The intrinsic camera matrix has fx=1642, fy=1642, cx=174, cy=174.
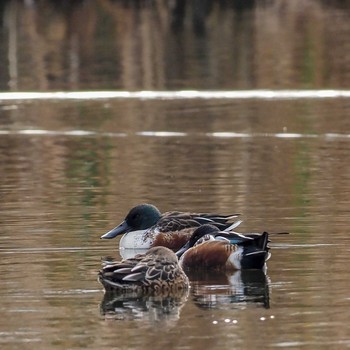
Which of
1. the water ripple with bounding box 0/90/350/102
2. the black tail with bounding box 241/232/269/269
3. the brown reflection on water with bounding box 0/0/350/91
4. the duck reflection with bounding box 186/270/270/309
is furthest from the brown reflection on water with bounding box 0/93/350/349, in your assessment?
the brown reflection on water with bounding box 0/0/350/91

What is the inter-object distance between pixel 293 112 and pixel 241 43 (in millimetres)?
14303

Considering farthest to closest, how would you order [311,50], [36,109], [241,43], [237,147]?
[241,43] → [311,50] → [36,109] → [237,147]

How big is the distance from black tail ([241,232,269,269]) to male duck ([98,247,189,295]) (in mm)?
724

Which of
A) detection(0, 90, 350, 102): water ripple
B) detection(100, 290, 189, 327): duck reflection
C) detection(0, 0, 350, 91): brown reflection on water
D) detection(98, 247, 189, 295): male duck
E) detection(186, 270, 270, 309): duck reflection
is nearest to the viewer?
detection(100, 290, 189, 327): duck reflection

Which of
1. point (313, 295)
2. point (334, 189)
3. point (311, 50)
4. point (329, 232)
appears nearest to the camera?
point (313, 295)

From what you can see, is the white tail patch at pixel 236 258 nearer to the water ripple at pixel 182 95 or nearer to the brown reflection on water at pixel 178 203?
the brown reflection on water at pixel 178 203

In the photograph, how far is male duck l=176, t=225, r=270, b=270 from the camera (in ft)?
37.3

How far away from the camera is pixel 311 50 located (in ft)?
116

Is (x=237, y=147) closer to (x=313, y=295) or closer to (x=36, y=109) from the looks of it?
(x=36, y=109)

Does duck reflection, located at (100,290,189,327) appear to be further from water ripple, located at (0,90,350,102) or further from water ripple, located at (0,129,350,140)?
water ripple, located at (0,90,350,102)

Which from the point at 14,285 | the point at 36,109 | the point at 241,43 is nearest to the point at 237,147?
the point at 36,109

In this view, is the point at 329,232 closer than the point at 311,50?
Yes

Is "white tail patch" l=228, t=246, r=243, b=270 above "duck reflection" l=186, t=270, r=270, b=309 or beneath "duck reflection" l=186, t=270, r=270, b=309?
above

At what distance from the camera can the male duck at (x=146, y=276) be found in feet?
35.0
